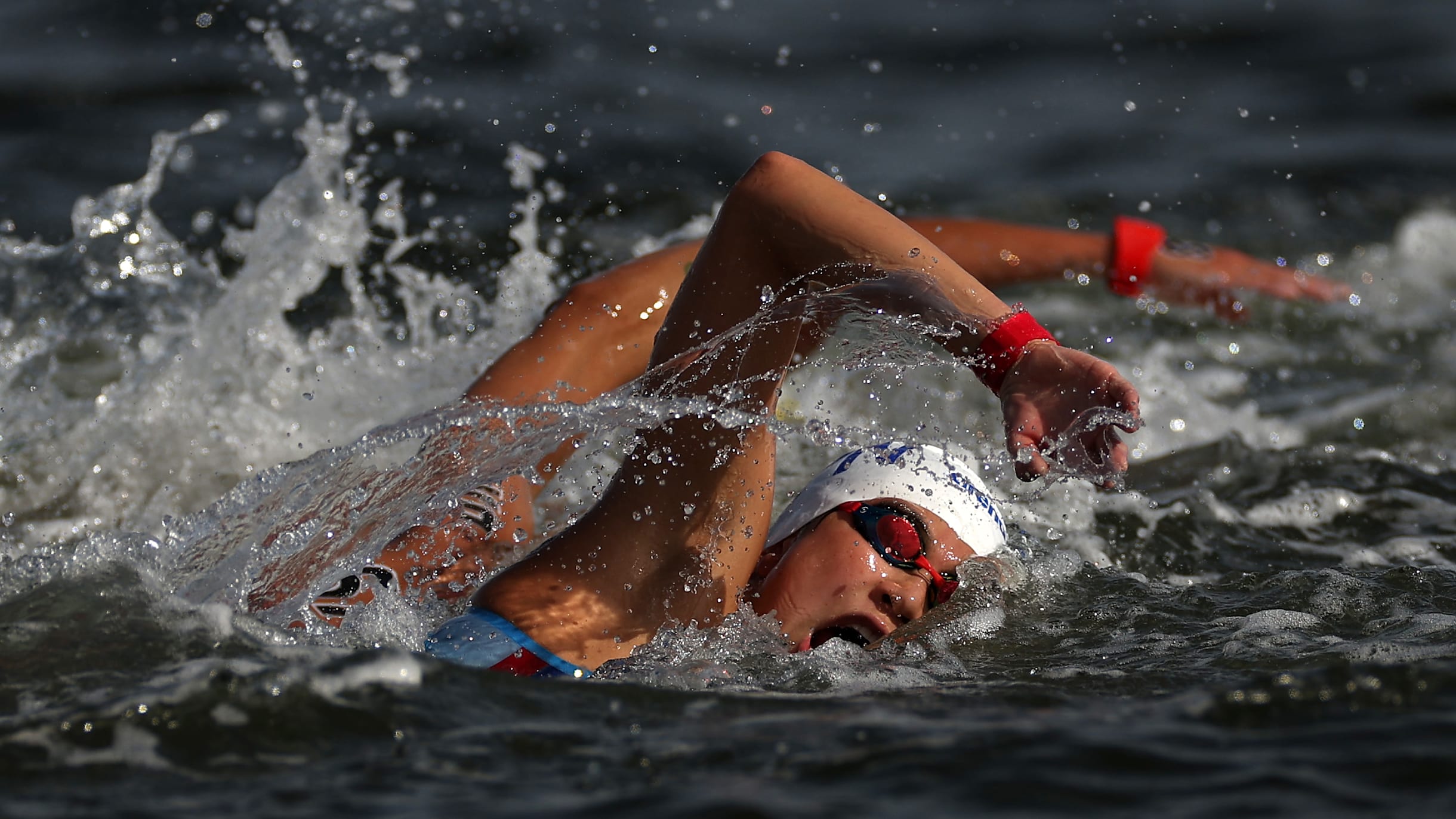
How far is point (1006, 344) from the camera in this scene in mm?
2744

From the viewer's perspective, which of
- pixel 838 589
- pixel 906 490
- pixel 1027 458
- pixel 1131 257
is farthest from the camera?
pixel 1131 257

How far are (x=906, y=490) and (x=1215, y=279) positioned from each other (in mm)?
2051

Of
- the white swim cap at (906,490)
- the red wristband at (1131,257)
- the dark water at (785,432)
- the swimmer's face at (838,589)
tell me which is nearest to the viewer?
the dark water at (785,432)

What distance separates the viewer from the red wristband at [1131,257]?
5.10 meters

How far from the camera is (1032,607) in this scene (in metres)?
3.96

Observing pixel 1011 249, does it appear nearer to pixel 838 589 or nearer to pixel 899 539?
pixel 899 539

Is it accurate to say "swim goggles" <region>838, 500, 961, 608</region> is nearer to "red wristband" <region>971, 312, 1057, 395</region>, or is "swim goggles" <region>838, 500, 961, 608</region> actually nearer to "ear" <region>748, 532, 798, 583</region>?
"ear" <region>748, 532, 798, 583</region>

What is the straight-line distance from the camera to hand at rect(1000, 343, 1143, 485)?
2.51 metres

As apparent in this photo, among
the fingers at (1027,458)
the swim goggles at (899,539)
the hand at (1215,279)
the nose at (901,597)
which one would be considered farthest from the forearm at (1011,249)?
the fingers at (1027,458)

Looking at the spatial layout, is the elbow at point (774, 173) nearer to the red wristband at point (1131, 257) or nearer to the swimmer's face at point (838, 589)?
the swimmer's face at point (838, 589)

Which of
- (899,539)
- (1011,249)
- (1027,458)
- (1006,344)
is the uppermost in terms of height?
(1011,249)

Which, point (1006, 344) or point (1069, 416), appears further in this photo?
point (1006, 344)

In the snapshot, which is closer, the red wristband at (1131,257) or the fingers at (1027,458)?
the fingers at (1027,458)

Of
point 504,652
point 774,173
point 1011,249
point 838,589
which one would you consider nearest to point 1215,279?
point 1011,249
